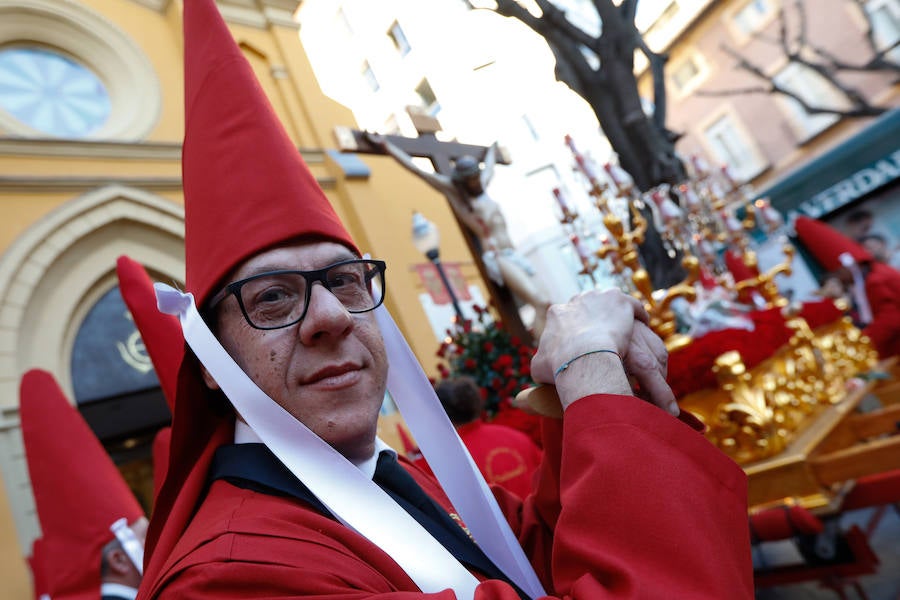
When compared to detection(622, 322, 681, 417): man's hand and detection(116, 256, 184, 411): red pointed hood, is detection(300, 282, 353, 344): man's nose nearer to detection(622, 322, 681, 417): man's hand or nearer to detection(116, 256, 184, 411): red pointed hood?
detection(622, 322, 681, 417): man's hand

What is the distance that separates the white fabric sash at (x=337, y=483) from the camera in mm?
786

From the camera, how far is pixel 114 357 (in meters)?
6.36

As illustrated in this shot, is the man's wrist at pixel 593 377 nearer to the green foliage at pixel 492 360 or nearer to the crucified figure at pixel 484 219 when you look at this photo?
the green foliage at pixel 492 360

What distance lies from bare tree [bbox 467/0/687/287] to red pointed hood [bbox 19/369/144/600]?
3.45 meters

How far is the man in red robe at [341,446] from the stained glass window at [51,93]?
6920mm

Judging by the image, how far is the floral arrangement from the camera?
3777mm

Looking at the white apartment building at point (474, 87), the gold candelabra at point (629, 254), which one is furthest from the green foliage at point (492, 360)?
the gold candelabra at point (629, 254)

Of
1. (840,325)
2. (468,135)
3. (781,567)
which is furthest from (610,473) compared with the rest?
(468,135)

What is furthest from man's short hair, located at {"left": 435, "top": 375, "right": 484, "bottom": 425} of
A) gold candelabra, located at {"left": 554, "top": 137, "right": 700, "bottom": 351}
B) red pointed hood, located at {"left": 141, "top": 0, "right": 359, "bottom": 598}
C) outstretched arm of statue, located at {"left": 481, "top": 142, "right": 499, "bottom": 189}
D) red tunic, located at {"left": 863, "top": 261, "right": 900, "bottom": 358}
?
red tunic, located at {"left": 863, "top": 261, "right": 900, "bottom": 358}

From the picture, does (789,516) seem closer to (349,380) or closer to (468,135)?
(349,380)

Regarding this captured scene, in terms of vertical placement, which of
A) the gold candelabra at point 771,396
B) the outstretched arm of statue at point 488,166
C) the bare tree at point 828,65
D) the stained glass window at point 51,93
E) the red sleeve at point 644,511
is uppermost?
the stained glass window at point 51,93

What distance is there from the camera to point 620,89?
14.2 ft

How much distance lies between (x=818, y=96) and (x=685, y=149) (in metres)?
3.44

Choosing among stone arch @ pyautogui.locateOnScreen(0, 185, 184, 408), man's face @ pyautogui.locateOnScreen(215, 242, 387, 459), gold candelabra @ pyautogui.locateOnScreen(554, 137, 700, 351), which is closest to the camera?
man's face @ pyautogui.locateOnScreen(215, 242, 387, 459)
